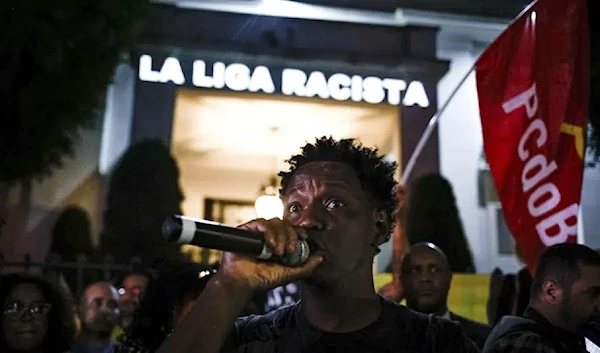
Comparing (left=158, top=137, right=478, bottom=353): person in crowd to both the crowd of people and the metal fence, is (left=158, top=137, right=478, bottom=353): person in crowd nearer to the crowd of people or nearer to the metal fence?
the crowd of people

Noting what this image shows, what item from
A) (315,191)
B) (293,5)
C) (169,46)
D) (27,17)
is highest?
(293,5)

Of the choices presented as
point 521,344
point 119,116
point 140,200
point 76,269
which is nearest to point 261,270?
point 521,344

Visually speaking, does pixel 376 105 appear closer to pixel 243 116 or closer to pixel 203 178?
pixel 243 116

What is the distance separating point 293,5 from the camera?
1036 centimetres

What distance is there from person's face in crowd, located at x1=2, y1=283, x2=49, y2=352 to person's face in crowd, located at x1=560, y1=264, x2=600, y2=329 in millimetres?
2528

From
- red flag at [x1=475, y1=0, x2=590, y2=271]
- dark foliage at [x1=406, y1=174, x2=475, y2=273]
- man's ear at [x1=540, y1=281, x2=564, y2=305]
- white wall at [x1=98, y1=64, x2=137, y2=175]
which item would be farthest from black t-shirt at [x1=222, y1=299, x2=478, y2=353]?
white wall at [x1=98, y1=64, x2=137, y2=175]

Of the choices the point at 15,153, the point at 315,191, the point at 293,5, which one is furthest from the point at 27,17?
the point at 293,5

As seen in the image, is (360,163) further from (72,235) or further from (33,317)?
(72,235)

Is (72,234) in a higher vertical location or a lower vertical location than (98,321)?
higher

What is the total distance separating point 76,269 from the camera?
6.62m

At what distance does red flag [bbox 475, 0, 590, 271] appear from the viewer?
→ 4051mm

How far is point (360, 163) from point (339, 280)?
0.34m

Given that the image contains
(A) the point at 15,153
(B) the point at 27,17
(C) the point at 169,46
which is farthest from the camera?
(C) the point at 169,46

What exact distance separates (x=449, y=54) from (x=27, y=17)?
6896 millimetres
